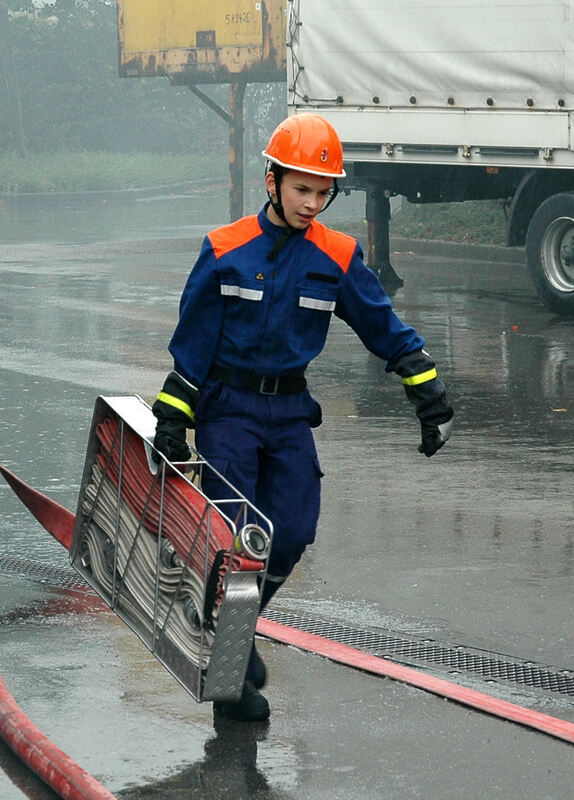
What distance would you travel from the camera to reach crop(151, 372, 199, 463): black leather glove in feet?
15.0

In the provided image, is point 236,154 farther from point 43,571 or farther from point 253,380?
point 253,380

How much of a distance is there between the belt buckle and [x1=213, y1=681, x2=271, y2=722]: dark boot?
2.74 ft

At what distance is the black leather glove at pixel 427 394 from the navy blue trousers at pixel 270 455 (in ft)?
0.99

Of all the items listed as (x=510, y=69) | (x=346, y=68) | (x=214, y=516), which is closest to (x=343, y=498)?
(x=214, y=516)

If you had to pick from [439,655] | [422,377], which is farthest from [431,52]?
[422,377]

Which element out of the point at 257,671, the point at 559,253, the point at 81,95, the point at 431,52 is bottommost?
the point at 81,95

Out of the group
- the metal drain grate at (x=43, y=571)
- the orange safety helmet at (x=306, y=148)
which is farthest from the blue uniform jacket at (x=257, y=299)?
the metal drain grate at (x=43, y=571)

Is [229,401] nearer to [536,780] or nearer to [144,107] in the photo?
[536,780]

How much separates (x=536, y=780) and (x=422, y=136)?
12916 mm

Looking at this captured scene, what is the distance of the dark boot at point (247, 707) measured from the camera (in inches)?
181

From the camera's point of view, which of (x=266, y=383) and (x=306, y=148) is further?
(x=266, y=383)

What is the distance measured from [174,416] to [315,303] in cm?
52

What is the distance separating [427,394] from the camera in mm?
4887

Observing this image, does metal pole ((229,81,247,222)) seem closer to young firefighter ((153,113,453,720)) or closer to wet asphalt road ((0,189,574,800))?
wet asphalt road ((0,189,574,800))
